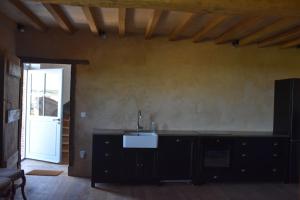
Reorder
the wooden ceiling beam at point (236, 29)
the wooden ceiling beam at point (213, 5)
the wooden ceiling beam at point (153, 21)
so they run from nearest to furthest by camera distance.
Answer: the wooden ceiling beam at point (213, 5) < the wooden ceiling beam at point (153, 21) < the wooden ceiling beam at point (236, 29)

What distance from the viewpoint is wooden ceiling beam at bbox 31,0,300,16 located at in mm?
2855

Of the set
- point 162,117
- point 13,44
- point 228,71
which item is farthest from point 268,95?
point 13,44

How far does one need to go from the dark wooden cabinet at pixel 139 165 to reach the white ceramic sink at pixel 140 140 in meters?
0.10

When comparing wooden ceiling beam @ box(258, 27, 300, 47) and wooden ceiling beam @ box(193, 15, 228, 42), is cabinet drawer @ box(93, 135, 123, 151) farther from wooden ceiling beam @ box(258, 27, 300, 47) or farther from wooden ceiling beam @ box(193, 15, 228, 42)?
wooden ceiling beam @ box(258, 27, 300, 47)

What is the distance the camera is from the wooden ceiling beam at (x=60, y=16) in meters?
3.82

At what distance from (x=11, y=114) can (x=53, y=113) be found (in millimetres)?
2068

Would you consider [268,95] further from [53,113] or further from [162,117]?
[53,113]

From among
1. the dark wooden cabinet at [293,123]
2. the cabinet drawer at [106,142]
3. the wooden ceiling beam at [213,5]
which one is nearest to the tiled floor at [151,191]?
the dark wooden cabinet at [293,123]

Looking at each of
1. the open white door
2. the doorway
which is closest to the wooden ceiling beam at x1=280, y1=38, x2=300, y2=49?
the doorway

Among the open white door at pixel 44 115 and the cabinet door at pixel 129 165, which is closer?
the cabinet door at pixel 129 165

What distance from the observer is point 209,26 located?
4539mm

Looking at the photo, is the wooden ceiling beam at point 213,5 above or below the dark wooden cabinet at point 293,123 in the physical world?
above

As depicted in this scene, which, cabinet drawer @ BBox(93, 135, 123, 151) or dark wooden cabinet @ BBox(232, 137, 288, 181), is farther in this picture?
dark wooden cabinet @ BBox(232, 137, 288, 181)

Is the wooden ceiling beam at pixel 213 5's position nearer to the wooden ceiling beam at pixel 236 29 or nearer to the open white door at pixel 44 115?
the wooden ceiling beam at pixel 236 29
